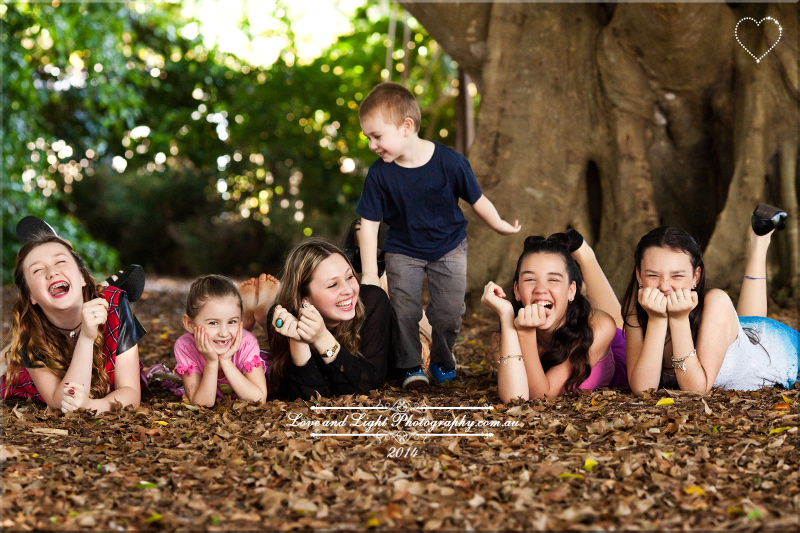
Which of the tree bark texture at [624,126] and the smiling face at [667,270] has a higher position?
the tree bark texture at [624,126]

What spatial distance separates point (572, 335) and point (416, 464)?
1289mm

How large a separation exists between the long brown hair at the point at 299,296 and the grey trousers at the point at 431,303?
359mm

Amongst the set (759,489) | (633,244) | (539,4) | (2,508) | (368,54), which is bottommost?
(2,508)

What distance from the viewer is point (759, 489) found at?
2398 millimetres

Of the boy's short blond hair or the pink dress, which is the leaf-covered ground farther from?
the boy's short blond hair

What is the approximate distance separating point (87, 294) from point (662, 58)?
476 cm

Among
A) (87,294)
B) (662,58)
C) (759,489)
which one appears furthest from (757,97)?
(87,294)

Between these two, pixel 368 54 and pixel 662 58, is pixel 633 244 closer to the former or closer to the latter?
pixel 662 58

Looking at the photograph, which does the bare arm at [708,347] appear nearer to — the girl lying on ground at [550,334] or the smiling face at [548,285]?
the girl lying on ground at [550,334]

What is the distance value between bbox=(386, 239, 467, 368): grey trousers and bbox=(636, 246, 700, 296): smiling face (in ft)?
3.94

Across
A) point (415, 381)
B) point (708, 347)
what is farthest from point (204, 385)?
point (708, 347)

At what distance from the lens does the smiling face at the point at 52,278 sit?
11.4 feet

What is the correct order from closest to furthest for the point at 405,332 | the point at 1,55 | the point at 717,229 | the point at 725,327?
the point at 725,327, the point at 405,332, the point at 717,229, the point at 1,55

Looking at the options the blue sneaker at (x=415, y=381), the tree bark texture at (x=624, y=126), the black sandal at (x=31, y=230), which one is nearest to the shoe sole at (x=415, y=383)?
the blue sneaker at (x=415, y=381)
